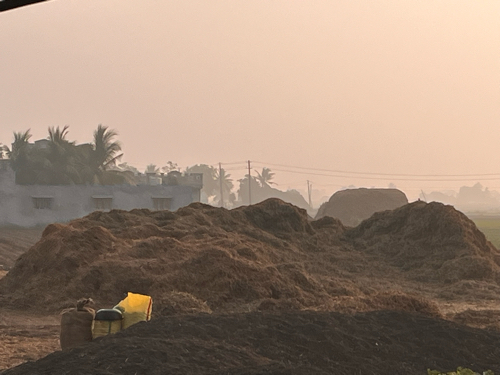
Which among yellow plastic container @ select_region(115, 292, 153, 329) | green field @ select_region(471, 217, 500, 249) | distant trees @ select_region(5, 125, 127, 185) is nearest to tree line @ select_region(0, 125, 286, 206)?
distant trees @ select_region(5, 125, 127, 185)

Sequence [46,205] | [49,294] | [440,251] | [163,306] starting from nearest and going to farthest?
[163,306] → [49,294] → [440,251] → [46,205]

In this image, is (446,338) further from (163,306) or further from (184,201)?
(184,201)

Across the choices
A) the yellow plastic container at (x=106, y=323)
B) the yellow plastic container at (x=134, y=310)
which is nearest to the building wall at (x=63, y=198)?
the yellow plastic container at (x=134, y=310)

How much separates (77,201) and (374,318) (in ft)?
121

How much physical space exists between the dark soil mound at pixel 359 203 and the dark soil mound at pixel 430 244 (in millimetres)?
27272

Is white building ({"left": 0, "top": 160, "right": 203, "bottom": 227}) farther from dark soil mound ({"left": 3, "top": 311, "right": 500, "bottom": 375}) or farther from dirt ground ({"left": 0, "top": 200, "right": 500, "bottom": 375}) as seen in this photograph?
dark soil mound ({"left": 3, "top": 311, "right": 500, "bottom": 375})

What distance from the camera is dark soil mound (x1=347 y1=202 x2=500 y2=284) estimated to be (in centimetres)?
1875

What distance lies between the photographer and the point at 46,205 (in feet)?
138

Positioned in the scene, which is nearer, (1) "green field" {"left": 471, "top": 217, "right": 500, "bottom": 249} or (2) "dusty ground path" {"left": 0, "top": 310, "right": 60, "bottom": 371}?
(2) "dusty ground path" {"left": 0, "top": 310, "right": 60, "bottom": 371}

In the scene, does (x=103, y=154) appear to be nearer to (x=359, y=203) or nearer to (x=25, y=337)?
(x=359, y=203)

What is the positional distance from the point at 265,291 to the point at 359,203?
129 ft

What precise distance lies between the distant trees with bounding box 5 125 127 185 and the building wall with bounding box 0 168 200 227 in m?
4.87

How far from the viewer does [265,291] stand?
535 inches

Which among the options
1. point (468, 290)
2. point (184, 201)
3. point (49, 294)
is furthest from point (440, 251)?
point (184, 201)
